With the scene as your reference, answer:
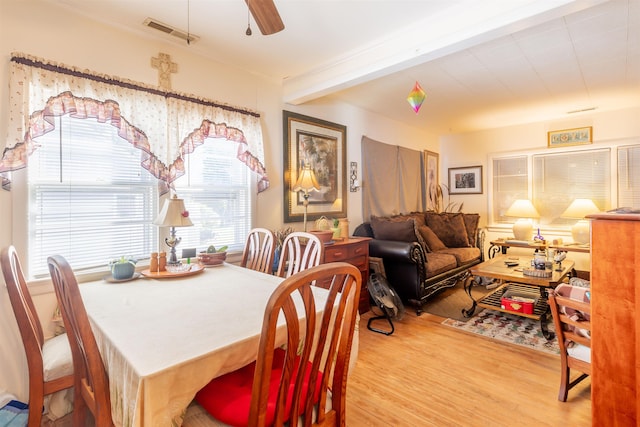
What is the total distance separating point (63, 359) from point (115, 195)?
1139 mm

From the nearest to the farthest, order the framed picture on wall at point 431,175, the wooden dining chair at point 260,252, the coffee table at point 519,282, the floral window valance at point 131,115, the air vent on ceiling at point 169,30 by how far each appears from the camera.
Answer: the floral window valance at point 131,115
the air vent on ceiling at point 169,30
the wooden dining chair at point 260,252
the coffee table at point 519,282
the framed picture on wall at point 431,175

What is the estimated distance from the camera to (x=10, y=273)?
4.13 feet

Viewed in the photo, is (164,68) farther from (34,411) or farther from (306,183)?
(34,411)

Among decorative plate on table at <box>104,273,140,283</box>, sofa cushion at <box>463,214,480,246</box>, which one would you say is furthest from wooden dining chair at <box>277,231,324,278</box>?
sofa cushion at <box>463,214,480,246</box>

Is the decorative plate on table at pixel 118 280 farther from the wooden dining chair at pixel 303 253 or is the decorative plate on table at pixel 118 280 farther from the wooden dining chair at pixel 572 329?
the wooden dining chair at pixel 572 329

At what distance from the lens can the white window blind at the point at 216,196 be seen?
8.73ft

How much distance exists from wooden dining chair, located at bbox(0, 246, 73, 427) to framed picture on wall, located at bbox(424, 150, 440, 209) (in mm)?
5339

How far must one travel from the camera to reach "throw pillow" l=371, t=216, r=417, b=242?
152 inches

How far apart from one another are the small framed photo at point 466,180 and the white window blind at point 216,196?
447 cm

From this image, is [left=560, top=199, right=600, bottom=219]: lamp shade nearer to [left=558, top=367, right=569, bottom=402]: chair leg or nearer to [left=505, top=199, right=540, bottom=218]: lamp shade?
[left=505, top=199, right=540, bottom=218]: lamp shade

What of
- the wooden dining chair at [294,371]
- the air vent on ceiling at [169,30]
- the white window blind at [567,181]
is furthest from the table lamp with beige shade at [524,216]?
the air vent on ceiling at [169,30]

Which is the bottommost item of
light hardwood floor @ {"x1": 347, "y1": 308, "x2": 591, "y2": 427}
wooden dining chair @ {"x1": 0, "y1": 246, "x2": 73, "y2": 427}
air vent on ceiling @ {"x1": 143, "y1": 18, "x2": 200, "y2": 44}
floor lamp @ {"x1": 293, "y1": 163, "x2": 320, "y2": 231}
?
light hardwood floor @ {"x1": 347, "y1": 308, "x2": 591, "y2": 427}

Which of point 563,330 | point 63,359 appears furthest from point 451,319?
point 63,359

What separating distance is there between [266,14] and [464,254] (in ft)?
12.8
